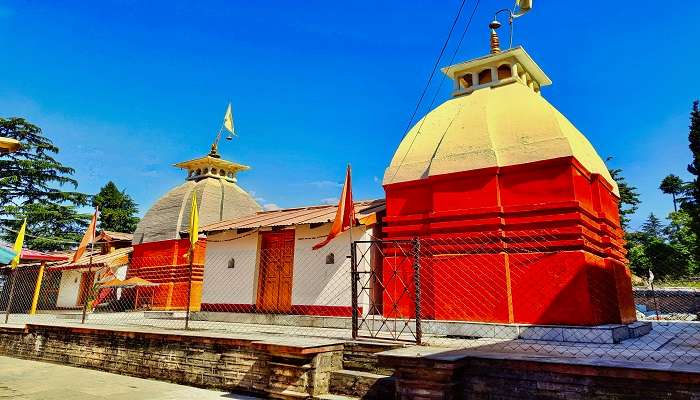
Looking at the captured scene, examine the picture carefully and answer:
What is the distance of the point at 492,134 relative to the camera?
32.4ft

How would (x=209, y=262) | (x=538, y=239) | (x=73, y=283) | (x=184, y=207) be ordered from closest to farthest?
(x=538, y=239) → (x=209, y=262) → (x=184, y=207) → (x=73, y=283)

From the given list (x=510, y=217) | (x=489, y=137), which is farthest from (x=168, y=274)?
(x=510, y=217)

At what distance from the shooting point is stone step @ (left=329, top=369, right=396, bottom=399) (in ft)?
18.5

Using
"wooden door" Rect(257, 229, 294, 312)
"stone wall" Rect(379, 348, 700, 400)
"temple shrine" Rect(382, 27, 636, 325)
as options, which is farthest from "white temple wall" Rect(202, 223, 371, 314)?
"stone wall" Rect(379, 348, 700, 400)

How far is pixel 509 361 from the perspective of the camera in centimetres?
469

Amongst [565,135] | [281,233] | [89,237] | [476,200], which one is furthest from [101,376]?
[565,135]

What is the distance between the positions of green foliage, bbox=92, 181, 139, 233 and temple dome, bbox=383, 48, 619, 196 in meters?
33.4


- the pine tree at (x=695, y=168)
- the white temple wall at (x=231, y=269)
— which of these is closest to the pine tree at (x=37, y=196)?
the white temple wall at (x=231, y=269)

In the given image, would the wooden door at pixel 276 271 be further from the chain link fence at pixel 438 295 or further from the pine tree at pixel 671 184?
the pine tree at pixel 671 184

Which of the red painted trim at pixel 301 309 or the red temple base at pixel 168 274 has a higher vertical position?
the red temple base at pixel 168 274

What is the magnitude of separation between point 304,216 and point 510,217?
5.93m

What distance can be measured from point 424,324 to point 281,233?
17.7ft

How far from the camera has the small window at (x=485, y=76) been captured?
40.2 feet

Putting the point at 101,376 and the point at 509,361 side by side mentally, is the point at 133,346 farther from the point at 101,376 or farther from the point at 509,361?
the point at 509,361
